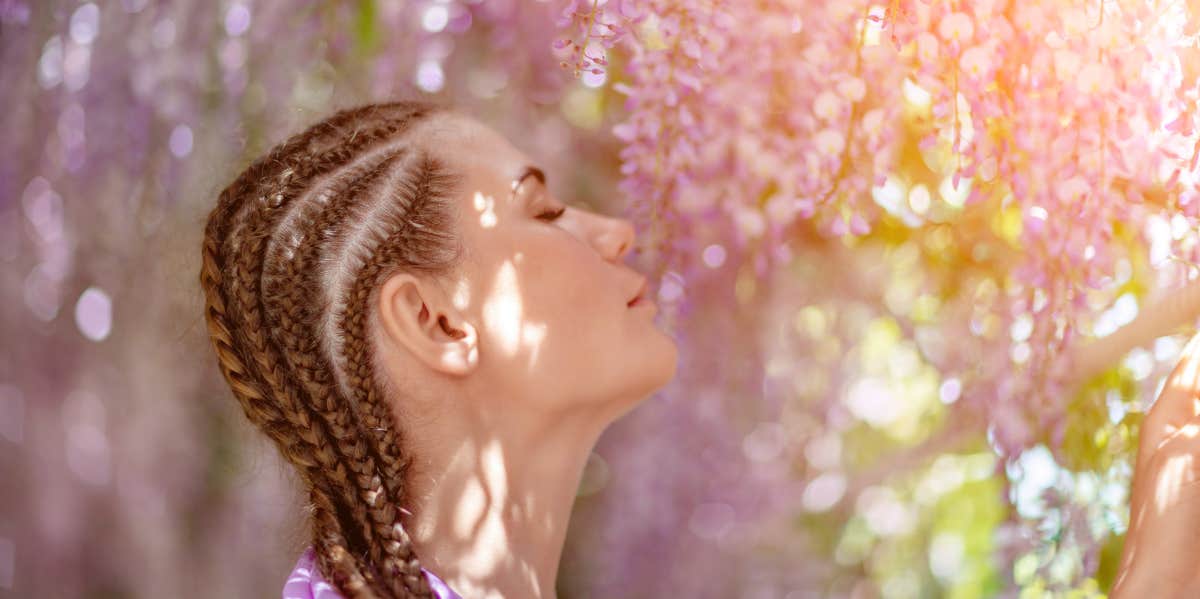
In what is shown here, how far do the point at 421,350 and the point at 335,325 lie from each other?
12cm

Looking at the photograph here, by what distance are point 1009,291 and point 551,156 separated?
2.86 feet

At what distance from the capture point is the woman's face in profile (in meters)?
1.61

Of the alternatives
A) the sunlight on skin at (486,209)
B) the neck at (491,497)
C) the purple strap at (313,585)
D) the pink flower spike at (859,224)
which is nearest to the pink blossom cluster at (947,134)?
the pink flower spike at (859,224)

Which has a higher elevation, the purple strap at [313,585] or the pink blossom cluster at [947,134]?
the pink blossom cluster at [947,134]

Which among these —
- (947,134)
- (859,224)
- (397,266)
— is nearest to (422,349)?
(397,266)

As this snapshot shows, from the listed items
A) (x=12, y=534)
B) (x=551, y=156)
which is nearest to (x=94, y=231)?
(x=12, y=534)

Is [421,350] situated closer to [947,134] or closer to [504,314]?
[504,314]

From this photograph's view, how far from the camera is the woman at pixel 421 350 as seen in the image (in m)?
1.55

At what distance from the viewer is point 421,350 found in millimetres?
1562

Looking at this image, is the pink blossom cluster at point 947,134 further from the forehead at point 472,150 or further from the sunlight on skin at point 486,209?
the sunlight on skin at point 486,209

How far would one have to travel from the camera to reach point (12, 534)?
213 centimetres

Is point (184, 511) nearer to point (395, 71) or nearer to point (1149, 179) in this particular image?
point (395, 71)

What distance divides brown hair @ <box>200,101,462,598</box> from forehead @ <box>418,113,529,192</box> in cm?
4

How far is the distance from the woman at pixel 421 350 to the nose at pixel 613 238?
1.6 inches
